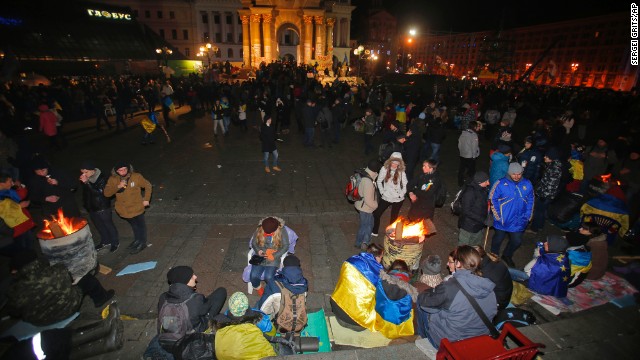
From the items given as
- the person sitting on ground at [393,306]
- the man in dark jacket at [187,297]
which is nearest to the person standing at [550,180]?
the person sitting on ground at [393,306]

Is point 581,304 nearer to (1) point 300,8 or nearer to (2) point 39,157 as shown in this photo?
(2) point 39,157

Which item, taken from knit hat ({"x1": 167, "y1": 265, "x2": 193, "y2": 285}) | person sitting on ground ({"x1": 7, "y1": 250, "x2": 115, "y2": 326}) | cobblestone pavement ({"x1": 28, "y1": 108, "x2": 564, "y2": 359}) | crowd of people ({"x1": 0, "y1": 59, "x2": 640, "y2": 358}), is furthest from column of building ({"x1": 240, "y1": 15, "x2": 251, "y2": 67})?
knit hat ({"x1": 167, "y1": 265, "x2": 193, "y2": 285})

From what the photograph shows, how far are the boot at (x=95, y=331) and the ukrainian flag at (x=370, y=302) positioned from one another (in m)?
2.90

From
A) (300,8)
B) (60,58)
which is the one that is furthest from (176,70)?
(300,8)

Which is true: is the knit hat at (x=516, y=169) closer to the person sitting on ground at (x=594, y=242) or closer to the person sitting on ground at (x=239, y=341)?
the person sitting on ground at (x=594, y=242)

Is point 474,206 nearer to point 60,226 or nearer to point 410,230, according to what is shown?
point 410,230

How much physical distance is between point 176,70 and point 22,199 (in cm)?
3747

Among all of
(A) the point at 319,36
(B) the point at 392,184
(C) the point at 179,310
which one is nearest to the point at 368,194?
(B) the point at 392,184

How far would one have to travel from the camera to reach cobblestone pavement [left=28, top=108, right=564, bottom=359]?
5.47 m

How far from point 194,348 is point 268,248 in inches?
67.1

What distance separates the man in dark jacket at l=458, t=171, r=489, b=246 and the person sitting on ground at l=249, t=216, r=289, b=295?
307cm

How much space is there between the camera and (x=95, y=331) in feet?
13.2

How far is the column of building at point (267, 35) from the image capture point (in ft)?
158

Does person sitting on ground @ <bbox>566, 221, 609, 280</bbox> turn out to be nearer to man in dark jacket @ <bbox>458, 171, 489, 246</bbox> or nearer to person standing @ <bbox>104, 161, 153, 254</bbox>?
man in dark jacket @ <bbox>458, 171, 489, 246</bbox>
